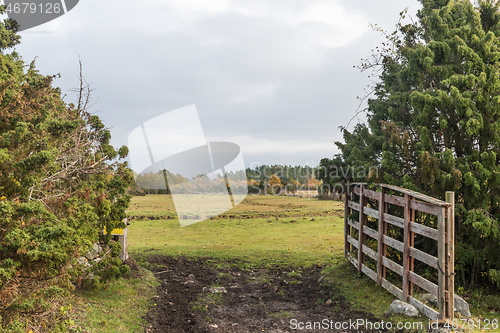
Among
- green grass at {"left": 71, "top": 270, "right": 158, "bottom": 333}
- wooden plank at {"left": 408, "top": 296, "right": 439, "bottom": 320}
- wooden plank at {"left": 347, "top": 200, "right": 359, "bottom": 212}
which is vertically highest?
wooden plank at {"left": 347, "top": 200, "right": 359, "bottom": 212}

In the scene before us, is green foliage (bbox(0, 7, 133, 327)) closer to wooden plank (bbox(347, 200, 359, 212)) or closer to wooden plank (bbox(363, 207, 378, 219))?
wooden plank (bbox(363, 207, 378, 219))

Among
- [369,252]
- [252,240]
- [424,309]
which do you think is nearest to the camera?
[424,309]

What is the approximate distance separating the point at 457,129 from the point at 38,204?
29.5 ft

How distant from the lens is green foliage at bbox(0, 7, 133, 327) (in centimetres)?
489

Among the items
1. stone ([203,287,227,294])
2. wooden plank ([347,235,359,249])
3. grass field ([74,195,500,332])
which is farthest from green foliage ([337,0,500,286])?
stone ([203,287,227,294])

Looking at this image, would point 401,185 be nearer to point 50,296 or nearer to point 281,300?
point 281,300

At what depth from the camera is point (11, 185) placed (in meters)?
5.39

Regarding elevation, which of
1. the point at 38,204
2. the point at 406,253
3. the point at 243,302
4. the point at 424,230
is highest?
the point at 38,204

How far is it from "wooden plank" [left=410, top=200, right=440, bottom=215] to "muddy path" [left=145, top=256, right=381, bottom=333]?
2420 mm

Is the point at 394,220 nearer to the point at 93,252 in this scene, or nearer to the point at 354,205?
the point at 354,205

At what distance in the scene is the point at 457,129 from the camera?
8.26 metres

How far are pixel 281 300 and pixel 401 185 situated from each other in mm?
4154

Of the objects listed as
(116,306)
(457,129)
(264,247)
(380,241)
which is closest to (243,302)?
(116,306)

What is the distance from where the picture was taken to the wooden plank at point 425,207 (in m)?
6.21
